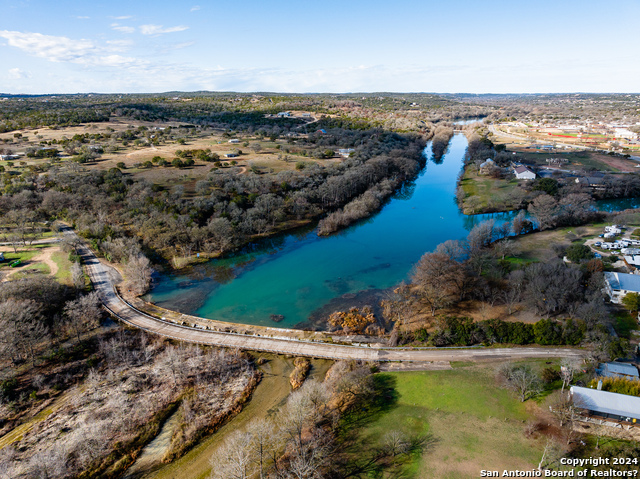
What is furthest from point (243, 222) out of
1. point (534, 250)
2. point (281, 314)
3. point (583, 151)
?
point (583, 151)

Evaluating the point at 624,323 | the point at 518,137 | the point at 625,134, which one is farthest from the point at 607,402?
the point at 625,134

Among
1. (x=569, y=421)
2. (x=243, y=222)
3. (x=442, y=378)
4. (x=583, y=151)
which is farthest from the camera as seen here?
(x=583, y=151)

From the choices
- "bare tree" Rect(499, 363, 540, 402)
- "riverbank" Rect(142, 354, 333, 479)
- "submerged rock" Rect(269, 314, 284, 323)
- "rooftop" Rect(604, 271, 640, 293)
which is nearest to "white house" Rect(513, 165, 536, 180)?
"rooftop" Rect(604, 271, 640, 293)

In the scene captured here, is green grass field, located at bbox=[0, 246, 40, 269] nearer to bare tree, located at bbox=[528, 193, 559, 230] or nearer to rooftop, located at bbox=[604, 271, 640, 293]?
rooftop, located at bbox=[604, 271, 640, 293]

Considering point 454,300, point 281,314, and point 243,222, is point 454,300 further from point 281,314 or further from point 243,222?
point 243,222

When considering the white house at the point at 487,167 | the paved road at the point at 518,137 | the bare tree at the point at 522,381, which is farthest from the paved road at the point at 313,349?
the paved road at the point at 518,137

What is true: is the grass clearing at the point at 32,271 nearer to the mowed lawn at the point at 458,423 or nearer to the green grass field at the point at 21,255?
the green grass field at the point at 21,255
